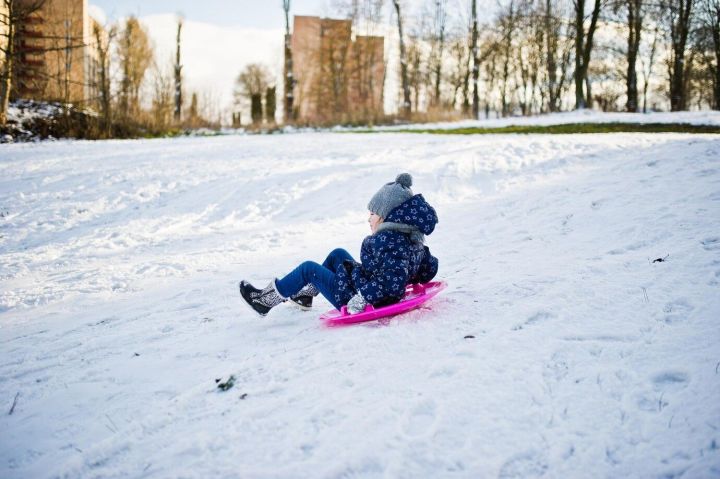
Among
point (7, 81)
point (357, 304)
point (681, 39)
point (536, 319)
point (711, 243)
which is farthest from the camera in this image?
point (681, 39)

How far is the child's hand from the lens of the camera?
10.5 ft

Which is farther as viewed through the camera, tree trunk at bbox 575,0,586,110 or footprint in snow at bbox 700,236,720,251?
tree trunk at bbox 575,0,586,110

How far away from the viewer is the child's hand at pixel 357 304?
319 cm

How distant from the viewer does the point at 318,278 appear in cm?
348

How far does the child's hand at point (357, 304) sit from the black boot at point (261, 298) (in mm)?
768

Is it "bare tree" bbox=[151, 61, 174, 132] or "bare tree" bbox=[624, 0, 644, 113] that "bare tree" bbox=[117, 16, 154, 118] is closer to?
"bare tree" bbox=[151, 61, 174, 132]

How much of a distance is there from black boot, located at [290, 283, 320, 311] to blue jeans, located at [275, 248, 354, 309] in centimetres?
8

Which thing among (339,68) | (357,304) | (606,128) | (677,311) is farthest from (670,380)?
(339,68)

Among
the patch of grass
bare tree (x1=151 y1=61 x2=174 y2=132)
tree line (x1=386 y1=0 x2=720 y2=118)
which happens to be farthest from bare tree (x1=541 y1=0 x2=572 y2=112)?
bare tree (x1=151 y1=61 x2=174 y2=132)

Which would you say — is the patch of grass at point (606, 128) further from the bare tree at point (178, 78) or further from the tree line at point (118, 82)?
the bare tree at point (178, 78)

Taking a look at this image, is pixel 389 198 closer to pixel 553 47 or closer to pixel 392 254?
pixel 392 254

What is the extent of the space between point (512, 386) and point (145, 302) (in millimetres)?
3784

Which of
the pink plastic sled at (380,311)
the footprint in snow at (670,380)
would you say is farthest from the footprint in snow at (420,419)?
the footprint in snow at (670,380)

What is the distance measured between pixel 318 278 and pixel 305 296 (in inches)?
15.3
